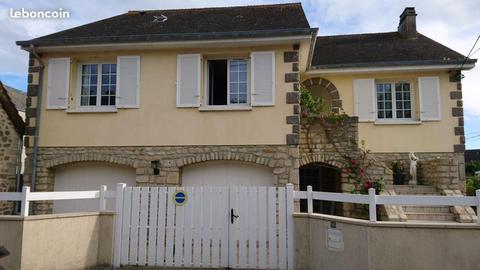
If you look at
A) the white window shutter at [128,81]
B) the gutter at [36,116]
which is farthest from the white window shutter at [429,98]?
the gutter at [36,116]

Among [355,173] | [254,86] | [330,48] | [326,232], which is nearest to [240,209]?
[326,232]

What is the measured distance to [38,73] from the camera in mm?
9562

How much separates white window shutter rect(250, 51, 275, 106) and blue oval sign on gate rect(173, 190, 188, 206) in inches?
126

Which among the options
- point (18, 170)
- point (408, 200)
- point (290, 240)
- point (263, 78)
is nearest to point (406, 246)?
point (408, 200)

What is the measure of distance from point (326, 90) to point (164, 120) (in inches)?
212

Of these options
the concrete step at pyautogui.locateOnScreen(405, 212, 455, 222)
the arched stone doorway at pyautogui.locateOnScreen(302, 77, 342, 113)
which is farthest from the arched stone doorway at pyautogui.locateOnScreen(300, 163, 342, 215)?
the concrete step at pyautogui.locateOnScreen(405, 212, 455, 222)

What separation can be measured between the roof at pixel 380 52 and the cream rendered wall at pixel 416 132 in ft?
1.59

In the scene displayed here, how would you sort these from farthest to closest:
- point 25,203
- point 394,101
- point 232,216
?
point 394,101 → point 232,216 → point 25,203

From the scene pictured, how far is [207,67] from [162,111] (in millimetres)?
1587

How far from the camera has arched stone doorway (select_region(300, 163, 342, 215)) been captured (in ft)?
35.2

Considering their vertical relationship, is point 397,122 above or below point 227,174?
above

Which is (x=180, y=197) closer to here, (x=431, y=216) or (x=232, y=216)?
(x=232, y=216)

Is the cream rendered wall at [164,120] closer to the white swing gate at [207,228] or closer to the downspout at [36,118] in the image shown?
the downspout at [36,118]

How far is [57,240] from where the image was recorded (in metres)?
5.82
